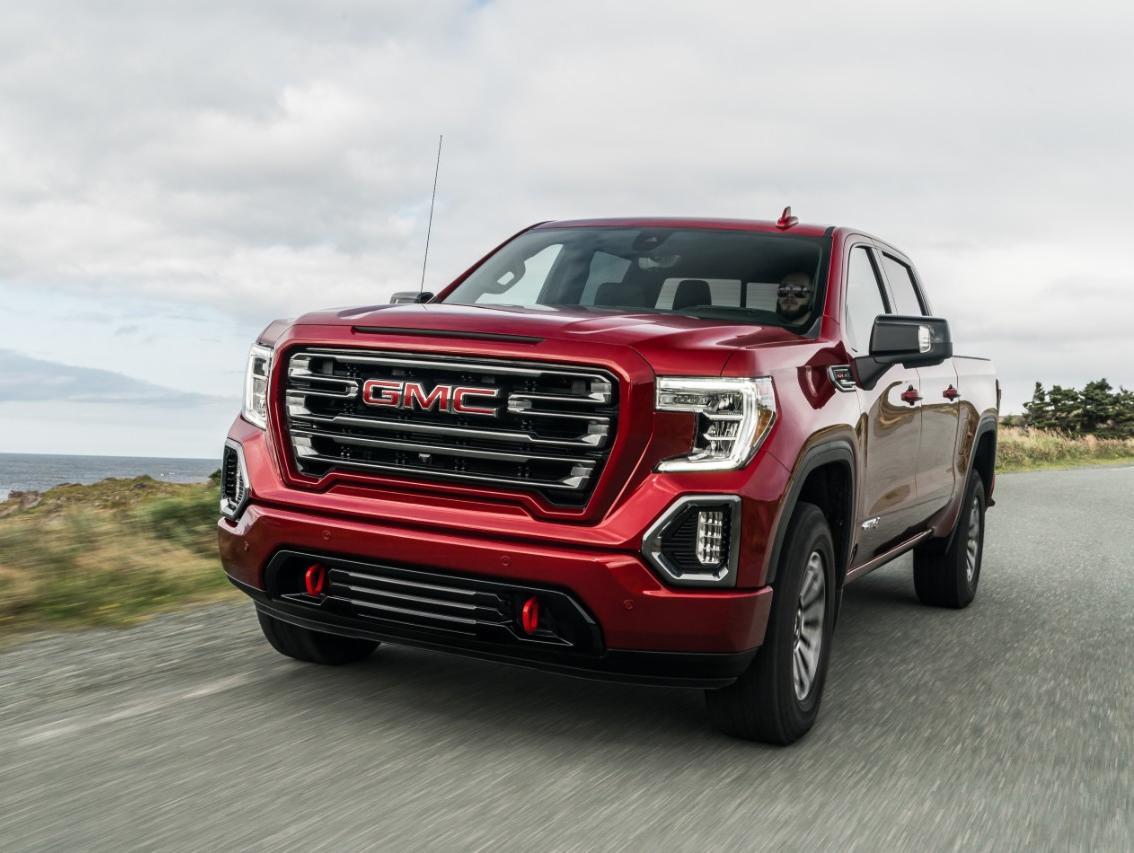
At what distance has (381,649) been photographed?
5.52m

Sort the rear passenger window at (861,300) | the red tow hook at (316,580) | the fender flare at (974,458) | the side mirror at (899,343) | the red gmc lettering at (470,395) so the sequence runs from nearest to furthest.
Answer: the red gmc lettering at (470,395) → the red tow hook at (316,580) → the side mirror at (899,343) → the rear passenger window at (861,300) → the fender flare at (974,458)

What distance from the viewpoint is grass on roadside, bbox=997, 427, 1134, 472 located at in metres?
30.7

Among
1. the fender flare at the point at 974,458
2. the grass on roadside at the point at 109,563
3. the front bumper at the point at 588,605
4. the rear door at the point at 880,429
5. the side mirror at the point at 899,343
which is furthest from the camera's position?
the fender flare at the point at 974,458

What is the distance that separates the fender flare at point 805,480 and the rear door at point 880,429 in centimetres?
18

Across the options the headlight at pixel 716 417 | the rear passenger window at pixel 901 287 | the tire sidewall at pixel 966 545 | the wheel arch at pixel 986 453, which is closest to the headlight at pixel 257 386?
the headlight at pixel 716 417

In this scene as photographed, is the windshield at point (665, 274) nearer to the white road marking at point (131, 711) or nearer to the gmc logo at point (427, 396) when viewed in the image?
the gmc logo at point (427, 396)

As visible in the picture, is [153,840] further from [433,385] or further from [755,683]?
[755,683]

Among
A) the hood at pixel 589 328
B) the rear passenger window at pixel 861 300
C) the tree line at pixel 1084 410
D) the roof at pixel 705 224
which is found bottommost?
the tree line at pixel 1084 410

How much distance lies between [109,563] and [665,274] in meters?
3.73

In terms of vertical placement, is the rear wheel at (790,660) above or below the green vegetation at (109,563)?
above

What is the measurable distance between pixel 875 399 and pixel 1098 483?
691 inches

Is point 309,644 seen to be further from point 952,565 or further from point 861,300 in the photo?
point 952,565

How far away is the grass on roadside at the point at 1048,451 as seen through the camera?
30734mm

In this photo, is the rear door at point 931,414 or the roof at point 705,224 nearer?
the roof at point 705,224
